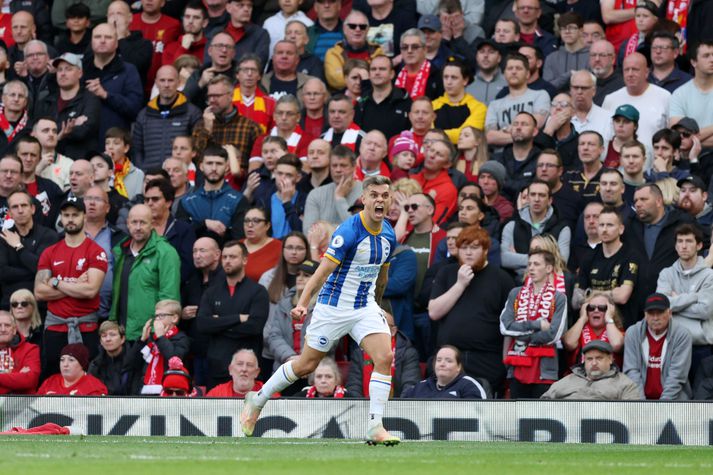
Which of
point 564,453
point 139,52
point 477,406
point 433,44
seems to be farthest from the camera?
point 139,52

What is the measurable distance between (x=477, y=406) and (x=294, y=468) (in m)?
4.50

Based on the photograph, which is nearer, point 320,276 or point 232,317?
point 320,276

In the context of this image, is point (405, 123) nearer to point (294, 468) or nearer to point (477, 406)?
point (477, 406)

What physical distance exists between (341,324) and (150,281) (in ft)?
15.9

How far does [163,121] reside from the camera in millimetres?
18266

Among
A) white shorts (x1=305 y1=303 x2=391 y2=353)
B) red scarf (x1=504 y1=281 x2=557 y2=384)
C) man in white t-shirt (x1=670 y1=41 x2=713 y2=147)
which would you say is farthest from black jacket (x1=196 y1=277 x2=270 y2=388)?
man in white t-shirt (x1=670 y1=41 x2=713 y2=147)

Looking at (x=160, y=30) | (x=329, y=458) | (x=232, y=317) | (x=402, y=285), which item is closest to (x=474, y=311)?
(x=402, y=285)

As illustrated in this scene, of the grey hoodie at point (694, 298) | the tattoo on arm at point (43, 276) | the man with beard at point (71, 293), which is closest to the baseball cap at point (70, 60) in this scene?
the man with beard at point (71, 293)

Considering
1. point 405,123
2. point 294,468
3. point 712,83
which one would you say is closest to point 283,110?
point 405,123

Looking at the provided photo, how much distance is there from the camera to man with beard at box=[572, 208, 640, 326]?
565 inches

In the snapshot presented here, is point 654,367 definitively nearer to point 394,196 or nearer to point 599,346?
point 599,346

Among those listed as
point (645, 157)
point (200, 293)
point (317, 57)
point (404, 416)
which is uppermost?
point (317, 57)

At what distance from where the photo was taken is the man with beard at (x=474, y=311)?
14508mm

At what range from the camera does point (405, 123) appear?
17453mm
